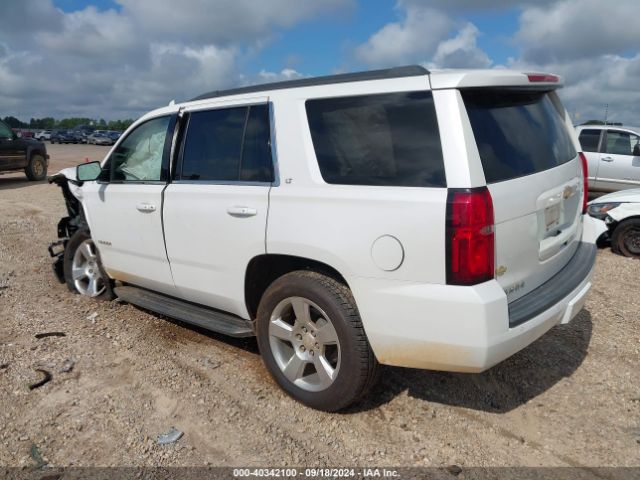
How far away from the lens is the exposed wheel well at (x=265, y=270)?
3316 mm

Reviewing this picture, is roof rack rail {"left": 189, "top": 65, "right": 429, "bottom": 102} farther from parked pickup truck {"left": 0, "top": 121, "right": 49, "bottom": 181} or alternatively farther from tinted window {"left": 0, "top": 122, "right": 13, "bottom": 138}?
tinted window {"left": 0, "top": 122, "right": 13, "bottom": 138}

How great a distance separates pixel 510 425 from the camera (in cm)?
320

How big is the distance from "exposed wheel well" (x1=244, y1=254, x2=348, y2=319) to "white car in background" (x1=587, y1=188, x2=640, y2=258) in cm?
554

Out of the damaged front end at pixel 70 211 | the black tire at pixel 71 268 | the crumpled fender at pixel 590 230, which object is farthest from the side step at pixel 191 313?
the crumpled fender at pixel 590 230

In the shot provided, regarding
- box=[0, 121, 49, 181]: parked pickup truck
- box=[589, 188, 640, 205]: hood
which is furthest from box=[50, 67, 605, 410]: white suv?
box=[0, 121, 49, 181]: parked pickup truck

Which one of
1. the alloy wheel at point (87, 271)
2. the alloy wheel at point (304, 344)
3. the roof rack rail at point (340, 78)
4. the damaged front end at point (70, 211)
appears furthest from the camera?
the damaged front end at point (70, 211)

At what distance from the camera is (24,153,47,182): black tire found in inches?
630

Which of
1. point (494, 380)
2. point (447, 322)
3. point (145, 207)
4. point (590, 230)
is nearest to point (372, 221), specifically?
point (447, 322)

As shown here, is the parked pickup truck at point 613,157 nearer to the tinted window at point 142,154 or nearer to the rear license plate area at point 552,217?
the rear license plate area at point 552,217

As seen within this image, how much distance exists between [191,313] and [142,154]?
1.43m

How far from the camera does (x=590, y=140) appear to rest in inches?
449

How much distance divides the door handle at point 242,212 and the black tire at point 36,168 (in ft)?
49.0

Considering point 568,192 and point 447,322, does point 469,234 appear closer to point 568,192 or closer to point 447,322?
point 447,322

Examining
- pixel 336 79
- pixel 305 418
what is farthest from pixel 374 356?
pixel 336 79
